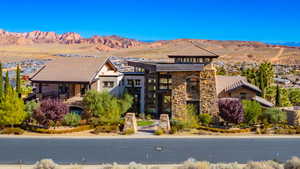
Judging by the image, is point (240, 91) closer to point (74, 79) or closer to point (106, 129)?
point (106, 129)

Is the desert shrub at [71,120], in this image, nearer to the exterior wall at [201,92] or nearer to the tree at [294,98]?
the exterior wall at [201,92]

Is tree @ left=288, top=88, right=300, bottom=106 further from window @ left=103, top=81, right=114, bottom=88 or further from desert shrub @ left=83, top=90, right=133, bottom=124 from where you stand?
window @ left=103, top=81, right=114, bottom=88

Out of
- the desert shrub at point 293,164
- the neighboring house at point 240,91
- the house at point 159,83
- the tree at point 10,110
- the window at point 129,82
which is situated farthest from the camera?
the window at point 129,82

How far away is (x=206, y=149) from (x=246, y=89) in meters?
16.8

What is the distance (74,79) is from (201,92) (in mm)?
15024

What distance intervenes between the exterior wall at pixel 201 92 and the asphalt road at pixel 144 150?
7.93 meters

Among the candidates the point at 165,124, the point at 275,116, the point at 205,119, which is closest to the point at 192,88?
the point at 205,119

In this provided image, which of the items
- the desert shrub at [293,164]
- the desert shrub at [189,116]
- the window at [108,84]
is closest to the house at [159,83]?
the window at [108,84]

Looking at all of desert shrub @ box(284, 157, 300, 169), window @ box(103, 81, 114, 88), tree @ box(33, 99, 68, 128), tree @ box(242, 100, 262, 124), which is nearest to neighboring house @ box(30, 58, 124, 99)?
window @ box(103, 81, 114, 88)

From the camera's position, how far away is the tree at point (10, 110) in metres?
32.6

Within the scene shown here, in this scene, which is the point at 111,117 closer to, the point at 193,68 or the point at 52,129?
the point at 52,129

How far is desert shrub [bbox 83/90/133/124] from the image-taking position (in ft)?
114

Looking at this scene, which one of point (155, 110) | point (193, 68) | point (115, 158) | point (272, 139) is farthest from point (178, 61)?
point (115, 158)

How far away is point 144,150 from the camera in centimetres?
2605
